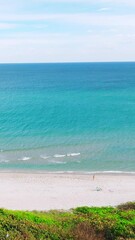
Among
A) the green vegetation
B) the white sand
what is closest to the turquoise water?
the white sand

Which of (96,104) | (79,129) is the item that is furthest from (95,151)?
(96,104)

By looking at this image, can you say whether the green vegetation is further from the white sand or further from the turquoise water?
the turquoise water

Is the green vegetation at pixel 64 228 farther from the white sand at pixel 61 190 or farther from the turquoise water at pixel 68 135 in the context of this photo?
the turquoise water at pixel 68 135

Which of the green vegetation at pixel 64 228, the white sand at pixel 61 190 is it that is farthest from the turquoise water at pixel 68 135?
the green vegetation at pixel 64 228

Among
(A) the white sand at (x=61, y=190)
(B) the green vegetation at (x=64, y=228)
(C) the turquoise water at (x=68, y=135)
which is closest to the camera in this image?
(B) the green vegetation at (x=64, y=228)

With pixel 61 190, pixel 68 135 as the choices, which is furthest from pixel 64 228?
pixel 68 135

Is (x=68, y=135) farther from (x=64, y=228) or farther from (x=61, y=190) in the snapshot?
(x=64, y=228)

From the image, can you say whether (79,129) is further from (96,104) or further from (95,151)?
(96,104)

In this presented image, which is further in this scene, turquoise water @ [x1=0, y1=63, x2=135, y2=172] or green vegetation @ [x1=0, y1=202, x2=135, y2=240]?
turquoise water @ [x1=0, y1=63, x2=135, y2=172]
